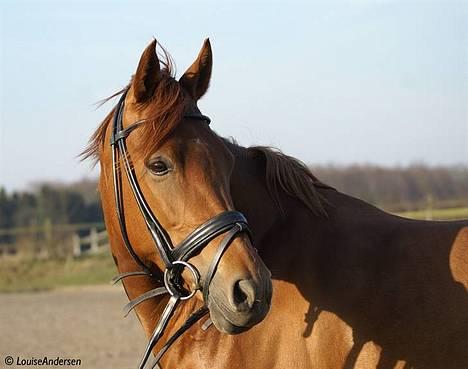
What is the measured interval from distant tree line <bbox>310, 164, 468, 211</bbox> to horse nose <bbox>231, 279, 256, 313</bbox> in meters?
19.2

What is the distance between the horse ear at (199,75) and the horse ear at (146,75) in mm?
235

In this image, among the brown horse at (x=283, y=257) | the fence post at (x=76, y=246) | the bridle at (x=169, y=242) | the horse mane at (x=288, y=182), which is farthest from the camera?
the fence post at (x=76, y=246)

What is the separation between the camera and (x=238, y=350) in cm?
320

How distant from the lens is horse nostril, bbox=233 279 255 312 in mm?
2678

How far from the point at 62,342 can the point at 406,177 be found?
53.3ft

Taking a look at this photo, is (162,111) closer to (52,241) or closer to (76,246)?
(76,246)

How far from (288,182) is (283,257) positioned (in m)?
0.42

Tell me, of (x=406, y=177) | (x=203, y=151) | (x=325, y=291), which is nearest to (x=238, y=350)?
(x=325, y=291)

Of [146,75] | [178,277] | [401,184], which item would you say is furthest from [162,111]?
[401,184]

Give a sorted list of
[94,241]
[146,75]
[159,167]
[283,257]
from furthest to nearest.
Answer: [94,241], [283,257], [146,75], [159,167]

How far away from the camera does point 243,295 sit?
271cm

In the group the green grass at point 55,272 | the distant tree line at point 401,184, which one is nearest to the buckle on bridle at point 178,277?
the distant tree line at point 401,184

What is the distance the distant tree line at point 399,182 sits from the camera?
22297 millimetres

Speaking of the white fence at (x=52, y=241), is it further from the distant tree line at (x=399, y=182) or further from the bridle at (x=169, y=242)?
the bridle at (x=169, y=242)
